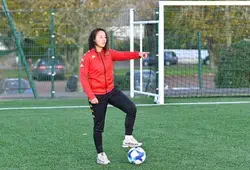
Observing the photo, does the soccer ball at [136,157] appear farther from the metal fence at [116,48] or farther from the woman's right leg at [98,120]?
the metal fence at [116,48]

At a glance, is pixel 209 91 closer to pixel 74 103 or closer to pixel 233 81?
pixel 233 81

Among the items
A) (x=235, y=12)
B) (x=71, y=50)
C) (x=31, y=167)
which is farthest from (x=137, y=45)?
(x=31, y=167)

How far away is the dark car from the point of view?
16073 millimetres

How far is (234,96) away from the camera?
1455cm

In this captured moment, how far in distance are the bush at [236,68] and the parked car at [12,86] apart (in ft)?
18.6

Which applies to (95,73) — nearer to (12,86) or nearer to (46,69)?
(46,69)

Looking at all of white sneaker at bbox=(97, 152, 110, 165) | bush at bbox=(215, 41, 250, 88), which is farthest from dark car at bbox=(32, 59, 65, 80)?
white sneaker at bbox=(97, 152, 110, 165)

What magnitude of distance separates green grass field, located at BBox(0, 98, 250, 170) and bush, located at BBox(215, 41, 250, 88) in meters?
3.94

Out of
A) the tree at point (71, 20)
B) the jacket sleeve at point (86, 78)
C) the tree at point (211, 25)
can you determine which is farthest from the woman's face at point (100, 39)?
the tree at point (211, 25)

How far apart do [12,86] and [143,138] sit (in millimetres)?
8415

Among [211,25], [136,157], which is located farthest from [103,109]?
[211,25]

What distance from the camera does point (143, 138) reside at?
8438 millimetres

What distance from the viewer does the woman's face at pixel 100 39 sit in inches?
271

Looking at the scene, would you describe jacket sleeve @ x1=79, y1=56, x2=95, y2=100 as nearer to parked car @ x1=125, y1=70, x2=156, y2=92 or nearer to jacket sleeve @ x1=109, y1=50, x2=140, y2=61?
jacket sleeve @ x1=109, y1=50, x2=140, y2=61
